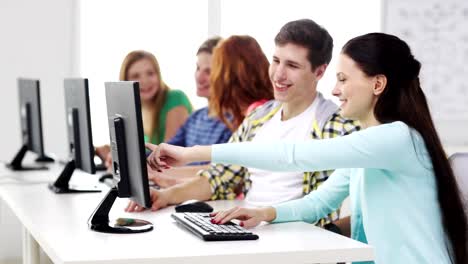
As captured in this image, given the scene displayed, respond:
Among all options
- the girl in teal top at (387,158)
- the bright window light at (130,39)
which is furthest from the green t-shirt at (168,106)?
the girl in teal top at (387,158)

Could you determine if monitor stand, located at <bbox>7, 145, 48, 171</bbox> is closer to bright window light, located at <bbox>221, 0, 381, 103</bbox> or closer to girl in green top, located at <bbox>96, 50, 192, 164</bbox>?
girl in green top, located at <bbox>96, 50, 192, 164</bbox>

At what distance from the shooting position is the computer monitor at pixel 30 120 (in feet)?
13.0

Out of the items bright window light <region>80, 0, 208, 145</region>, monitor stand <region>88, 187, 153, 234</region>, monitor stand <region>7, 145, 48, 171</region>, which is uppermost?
bright window light <region>80, 0, 208, 145</region>

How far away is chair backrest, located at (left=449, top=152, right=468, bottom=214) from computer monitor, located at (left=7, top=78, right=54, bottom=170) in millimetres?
2284

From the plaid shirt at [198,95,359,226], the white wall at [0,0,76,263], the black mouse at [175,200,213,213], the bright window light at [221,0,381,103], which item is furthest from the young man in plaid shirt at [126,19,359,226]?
the bright window light at [221,0,381,103]

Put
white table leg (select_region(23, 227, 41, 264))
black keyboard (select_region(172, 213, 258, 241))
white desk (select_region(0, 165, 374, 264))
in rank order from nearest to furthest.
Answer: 1. white desk (select_region(0, 165, 374, 264))
2. black keyboard (select_region(172, 213, 258, 241))
3. white table leg (select_region(23, 227, 41, 264))

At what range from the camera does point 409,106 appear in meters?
2.16

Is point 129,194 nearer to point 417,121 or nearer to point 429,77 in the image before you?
point 417,121

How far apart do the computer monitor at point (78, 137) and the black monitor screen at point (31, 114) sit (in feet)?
2.46

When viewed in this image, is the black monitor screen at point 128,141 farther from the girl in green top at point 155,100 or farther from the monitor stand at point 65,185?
the girl in green top at point 155,100

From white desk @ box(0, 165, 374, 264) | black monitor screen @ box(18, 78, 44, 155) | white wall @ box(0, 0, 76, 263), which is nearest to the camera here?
white desk @ box(0, 165, 374, 264)

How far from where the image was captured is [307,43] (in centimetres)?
280

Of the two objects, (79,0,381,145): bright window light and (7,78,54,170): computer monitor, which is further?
(79,0,381,145): bright window light

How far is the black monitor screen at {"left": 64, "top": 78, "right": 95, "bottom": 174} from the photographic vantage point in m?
2.98
